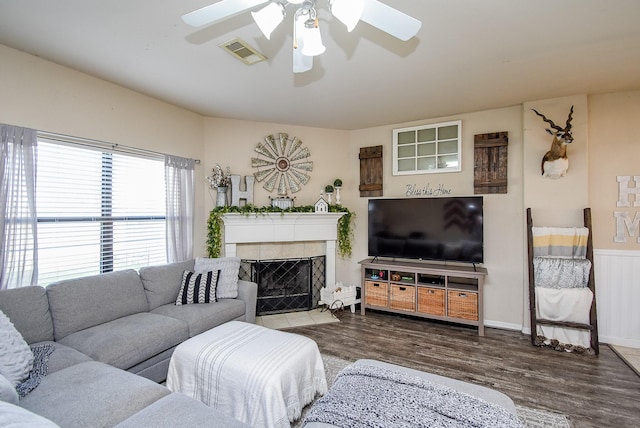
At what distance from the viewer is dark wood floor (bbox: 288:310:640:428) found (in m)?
2.11

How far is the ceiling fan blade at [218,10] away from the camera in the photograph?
54.2 inches

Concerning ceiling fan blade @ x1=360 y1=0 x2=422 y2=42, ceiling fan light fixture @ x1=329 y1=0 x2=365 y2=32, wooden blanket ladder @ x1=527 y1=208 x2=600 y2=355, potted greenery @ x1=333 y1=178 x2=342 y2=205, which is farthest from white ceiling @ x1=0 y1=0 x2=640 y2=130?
wooden blanket ladder @ x1=527 y1=208 x2=600 y2=355

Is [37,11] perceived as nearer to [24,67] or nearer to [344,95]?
[24,67]

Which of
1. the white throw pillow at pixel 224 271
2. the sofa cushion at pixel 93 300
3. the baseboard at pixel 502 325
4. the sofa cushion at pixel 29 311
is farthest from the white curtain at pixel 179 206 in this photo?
the baseboard at pixel 502 325

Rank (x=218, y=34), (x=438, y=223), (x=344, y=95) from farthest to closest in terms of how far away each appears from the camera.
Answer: (x=438, y=223)
(x=344, y=95)
(x=218, y=34)

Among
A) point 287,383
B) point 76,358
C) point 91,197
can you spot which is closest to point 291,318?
point 287,383

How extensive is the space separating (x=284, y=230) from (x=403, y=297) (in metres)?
1.78

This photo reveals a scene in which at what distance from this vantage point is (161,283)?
288 cm

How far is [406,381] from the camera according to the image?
1.53 meters

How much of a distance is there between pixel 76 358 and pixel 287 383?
1346 mm

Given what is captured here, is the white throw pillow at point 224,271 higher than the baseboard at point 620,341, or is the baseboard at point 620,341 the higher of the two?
the white throw pillow at point 224,271

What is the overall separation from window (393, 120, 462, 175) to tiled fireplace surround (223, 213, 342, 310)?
3.90ft

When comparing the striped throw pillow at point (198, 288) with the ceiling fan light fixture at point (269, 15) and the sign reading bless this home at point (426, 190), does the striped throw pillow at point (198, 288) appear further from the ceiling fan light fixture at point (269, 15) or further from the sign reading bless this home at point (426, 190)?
the sign reading bless this home at point (426, 190)

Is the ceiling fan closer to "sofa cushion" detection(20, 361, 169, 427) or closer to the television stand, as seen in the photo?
"sofa cushion" detection(20, 361, 169, 427)
